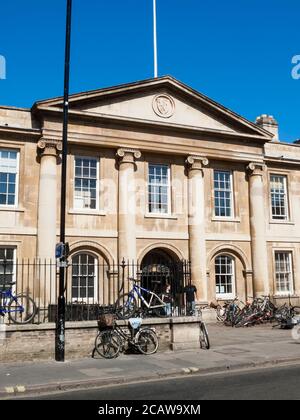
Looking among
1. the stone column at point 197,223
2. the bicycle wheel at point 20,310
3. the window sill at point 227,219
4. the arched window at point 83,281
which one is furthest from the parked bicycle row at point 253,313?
the bicycle wheel at point 20,310

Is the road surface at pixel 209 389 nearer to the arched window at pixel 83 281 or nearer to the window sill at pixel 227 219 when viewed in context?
the arched window at pixel 83 281

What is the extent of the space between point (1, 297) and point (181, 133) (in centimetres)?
1189

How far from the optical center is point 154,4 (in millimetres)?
25812

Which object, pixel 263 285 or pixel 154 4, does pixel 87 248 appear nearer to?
pixel 263 285

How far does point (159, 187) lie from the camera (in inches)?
918

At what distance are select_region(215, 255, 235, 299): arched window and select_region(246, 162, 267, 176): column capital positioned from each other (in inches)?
177

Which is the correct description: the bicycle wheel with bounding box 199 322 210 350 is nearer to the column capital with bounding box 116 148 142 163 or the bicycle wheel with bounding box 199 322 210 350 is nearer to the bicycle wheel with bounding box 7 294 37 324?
the bicycle wheel with bounding box 7 294 37 324

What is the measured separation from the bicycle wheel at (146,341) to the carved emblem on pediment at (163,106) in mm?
12466

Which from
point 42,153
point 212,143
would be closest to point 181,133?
point 212,143

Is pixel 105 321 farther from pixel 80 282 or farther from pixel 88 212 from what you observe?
pixel 88 212

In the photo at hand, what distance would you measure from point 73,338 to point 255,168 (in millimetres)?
15407

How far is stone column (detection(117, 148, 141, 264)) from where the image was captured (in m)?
21.7

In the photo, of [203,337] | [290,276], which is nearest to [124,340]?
[203,337]

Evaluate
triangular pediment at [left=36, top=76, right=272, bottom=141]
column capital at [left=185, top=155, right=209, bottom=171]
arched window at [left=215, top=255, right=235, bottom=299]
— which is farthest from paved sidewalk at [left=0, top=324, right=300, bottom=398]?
triangular pediment at [left=36, top=76, right=272, bottom=141]
